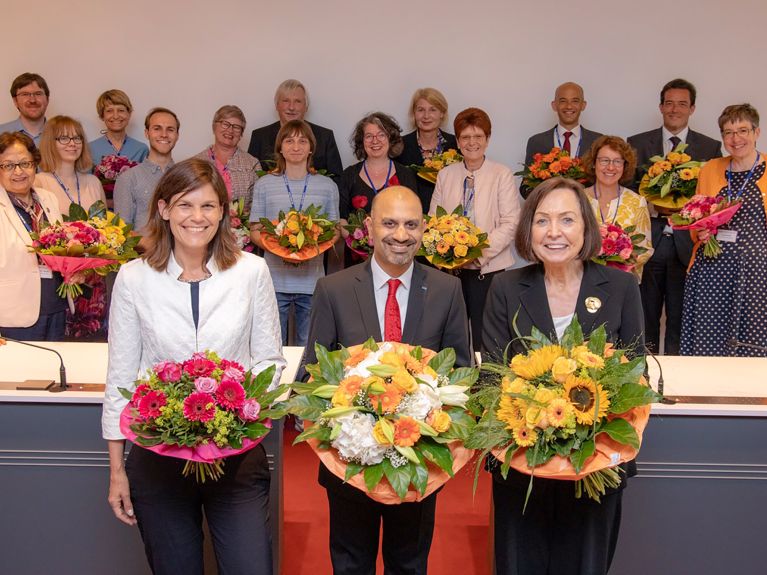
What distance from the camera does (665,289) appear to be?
597 cm

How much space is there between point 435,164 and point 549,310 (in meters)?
3.33

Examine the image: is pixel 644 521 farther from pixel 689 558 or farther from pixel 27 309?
pixel 27 309

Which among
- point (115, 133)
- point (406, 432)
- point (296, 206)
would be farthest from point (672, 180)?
point (115, 133)

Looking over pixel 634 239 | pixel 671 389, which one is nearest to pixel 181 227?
pixel 671 389

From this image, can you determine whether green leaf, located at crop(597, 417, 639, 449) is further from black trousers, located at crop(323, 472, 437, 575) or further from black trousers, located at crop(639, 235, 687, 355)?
black trousers, located at crop(639, 235, 687, 355)

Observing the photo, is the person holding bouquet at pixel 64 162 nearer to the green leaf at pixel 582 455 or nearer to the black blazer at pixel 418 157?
the black blazer at pixel 418 157

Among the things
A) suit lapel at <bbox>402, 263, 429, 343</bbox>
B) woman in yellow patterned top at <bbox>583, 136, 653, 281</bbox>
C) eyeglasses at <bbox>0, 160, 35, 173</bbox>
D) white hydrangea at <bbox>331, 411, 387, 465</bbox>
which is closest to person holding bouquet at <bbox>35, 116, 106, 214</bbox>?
eyeglasses at <bbox>0, 160, 35, 173</bbox>

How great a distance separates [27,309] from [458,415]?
308 cm

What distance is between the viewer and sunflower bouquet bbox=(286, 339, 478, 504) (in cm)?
205

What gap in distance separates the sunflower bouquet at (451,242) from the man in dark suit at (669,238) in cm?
174

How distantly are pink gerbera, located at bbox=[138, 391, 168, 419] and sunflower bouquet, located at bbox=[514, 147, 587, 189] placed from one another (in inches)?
151

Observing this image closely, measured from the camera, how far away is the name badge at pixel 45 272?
434 cm

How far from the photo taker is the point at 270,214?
16.7 feet

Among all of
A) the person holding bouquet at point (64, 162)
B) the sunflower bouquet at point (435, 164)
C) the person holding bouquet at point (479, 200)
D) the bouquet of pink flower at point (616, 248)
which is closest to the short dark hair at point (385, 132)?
the sunflower bouquet at point (435, 164)
